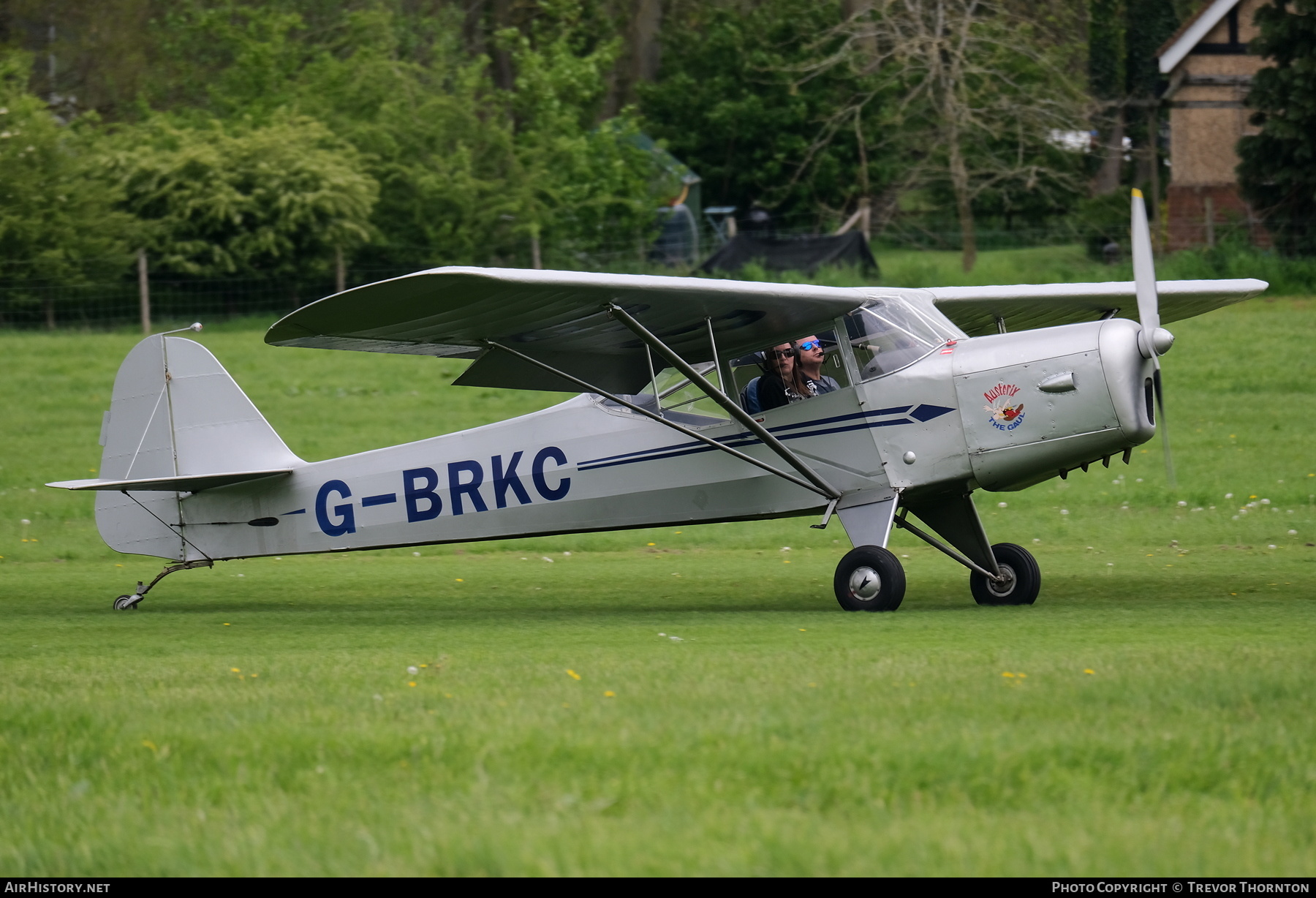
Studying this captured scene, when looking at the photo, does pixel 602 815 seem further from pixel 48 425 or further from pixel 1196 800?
pixel 48 425

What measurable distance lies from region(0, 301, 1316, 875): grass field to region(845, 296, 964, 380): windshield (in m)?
1.83

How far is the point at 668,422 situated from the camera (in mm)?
10562

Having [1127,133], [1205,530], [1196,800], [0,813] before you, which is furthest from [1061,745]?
[1127,133]

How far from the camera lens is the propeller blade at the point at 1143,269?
31.3 ft

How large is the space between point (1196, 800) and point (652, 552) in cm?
1082

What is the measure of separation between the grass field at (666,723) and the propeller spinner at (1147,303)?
1600mm

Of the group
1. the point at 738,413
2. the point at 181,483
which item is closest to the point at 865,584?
the point at 738,413

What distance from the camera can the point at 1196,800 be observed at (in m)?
4.90

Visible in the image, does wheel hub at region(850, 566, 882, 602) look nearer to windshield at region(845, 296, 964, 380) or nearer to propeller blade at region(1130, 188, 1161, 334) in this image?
windshield at region(845, 296, 964, 380)

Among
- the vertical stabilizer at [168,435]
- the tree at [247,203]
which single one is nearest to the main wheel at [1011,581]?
the vertical stabilizer at [168,435]

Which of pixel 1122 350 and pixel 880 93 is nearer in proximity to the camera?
pixel 1122 350

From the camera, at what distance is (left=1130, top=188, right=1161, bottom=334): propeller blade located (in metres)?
9.55

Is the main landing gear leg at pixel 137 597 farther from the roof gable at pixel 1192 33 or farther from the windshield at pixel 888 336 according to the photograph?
the roof gable at pixel 1192 33

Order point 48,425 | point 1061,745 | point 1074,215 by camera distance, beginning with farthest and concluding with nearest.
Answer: point 1074,215 < point 48,425 < point 1061,745
